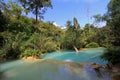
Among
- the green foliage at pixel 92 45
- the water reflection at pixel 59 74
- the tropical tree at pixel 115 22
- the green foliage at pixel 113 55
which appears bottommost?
the water reflection at pixel 59 74

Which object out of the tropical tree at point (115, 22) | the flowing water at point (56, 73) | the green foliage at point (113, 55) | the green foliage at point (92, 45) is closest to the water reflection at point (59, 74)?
the flowing water at point (56, 73)

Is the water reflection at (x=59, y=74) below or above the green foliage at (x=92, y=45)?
below

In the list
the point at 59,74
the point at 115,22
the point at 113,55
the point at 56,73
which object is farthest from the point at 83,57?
the point at 59,74

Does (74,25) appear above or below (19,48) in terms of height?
above

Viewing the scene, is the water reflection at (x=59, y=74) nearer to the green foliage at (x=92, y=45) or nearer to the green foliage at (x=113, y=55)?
the green foliage at (x=113, y=55)

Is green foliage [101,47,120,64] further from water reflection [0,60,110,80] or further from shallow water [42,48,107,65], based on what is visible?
shallow water [42,48,107,65]

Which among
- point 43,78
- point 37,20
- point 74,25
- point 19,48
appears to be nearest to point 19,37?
point 19,48

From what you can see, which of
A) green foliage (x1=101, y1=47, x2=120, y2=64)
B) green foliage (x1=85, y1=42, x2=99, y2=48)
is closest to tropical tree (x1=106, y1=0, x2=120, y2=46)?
green foliage (x1=101, y1=47, x2=120, y2=64)

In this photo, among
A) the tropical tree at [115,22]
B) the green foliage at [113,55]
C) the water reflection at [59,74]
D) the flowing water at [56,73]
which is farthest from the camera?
the tropical tree at [115,22]

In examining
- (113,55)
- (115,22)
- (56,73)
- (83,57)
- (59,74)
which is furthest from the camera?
(83,57)

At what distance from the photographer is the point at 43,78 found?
777 cm

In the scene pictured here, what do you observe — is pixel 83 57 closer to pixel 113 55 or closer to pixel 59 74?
pixel 113 55

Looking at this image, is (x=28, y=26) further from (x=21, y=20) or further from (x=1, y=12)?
(x=1, y=12)

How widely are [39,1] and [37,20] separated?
3.32 metres
